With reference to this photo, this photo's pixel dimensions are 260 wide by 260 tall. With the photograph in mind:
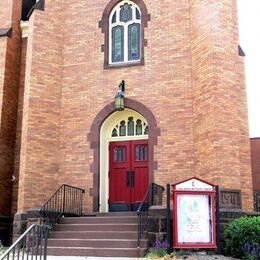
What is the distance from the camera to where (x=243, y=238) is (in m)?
11.0

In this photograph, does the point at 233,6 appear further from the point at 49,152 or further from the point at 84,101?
the point at 49,152

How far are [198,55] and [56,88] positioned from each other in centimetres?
493

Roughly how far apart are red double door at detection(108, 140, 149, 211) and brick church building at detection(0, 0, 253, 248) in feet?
0.11

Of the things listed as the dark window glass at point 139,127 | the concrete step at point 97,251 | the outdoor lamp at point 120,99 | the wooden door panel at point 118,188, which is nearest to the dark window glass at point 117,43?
the outdoor lamp at point 120,99

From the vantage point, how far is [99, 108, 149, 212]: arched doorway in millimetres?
15734

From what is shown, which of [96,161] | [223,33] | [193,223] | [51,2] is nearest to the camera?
[193,223]

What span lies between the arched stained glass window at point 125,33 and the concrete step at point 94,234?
617 centimetres

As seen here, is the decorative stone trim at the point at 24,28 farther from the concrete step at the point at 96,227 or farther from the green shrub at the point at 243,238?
the green shrub at the point at 243,238

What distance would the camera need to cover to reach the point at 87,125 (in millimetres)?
16250

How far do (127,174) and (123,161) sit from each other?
47cm

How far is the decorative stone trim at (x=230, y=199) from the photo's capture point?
1313cm

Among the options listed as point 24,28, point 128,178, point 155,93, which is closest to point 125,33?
point 155,93

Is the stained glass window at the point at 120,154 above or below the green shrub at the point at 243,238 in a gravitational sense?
above

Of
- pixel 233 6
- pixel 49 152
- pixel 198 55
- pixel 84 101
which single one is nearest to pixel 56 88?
pixel 84 101
